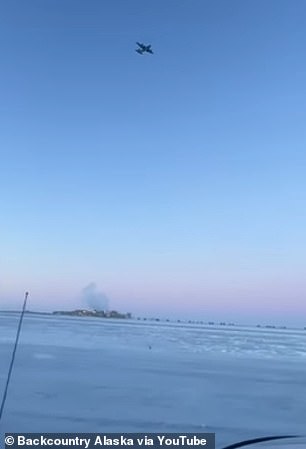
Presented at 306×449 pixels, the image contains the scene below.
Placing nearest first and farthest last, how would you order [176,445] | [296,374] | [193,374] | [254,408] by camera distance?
[176,445], [254,408], [193,374], [296,374]

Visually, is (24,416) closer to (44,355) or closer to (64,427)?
(64,427)

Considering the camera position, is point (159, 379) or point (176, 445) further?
point (159, 379)

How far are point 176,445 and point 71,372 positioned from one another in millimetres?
8946

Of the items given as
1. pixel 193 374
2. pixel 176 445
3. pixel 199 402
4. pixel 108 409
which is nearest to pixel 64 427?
pixel 108 409

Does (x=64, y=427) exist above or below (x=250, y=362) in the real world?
below

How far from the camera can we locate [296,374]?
16781 millimetres

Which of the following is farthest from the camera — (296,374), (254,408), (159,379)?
(296,374)

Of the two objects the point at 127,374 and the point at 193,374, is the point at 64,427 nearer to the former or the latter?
the point at 127,374

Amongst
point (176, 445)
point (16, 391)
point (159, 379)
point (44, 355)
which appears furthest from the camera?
point (44, 355)

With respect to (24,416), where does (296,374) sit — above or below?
above

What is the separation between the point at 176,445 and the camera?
621cm

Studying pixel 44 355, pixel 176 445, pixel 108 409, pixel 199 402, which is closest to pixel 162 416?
pixel 108 409

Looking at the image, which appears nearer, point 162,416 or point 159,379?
point 162,416

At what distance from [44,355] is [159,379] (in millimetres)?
6649
